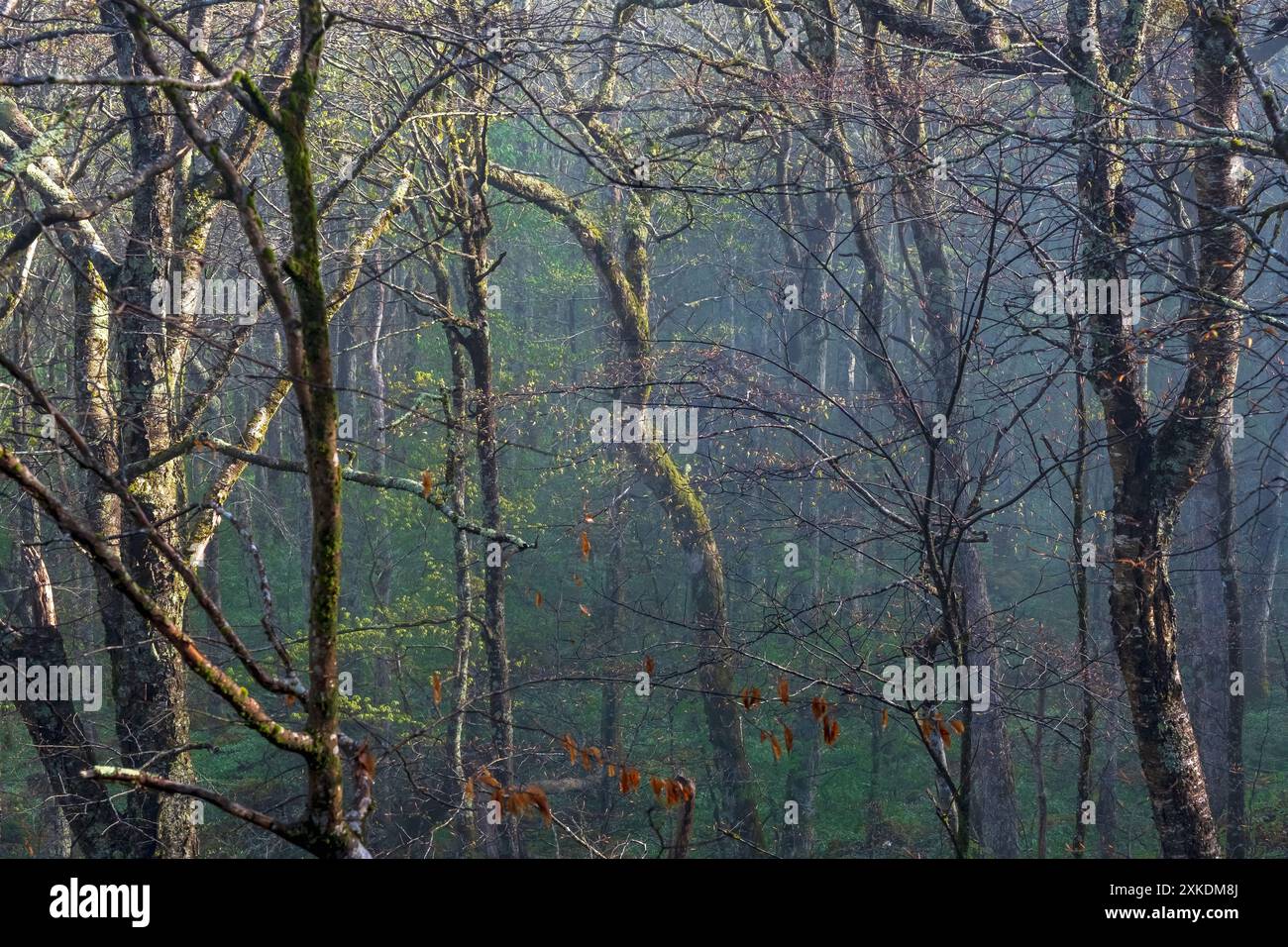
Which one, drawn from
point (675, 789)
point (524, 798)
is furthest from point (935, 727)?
point (524, 798)

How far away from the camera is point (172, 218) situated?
6941mm

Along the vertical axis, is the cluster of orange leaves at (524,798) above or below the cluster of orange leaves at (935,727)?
below

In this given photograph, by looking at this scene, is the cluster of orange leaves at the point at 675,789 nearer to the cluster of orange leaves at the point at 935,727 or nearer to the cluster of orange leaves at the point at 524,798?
the cluster of orange leaves at the point at 524,798

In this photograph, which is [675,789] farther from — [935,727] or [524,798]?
[935,727]

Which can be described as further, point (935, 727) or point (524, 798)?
point (935, 727)

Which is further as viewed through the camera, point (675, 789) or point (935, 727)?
point (935, 727)

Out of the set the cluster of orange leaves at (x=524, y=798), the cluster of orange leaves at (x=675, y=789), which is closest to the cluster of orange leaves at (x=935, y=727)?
the cluster of orange leaves at (x=675, y=789)

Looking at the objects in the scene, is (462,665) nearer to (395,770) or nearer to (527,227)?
(395,770)

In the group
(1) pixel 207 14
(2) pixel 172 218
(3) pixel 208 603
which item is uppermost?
(1) pixel 207 14

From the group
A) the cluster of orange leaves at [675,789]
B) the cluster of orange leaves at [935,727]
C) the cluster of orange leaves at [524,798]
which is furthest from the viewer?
the cluster of orange leaves at [935,727]

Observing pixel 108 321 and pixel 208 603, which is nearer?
pixel 208 603
